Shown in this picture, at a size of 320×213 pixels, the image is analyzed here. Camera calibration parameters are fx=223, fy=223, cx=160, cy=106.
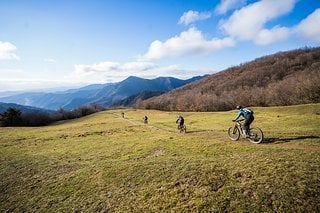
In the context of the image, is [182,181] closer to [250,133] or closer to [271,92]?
[250,133]

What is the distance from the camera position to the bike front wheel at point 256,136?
2097cm

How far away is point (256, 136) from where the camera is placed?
21344mm

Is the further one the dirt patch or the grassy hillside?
the dirt patch

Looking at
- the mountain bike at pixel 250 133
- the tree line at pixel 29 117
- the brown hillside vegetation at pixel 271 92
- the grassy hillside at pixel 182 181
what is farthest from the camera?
the tree line at pixel 29 117

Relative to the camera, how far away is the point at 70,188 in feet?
53.8

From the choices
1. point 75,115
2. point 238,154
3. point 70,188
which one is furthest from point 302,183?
point 75,115

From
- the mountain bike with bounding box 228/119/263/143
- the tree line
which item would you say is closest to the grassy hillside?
the mountain bike with bounding box 228/119/263/143

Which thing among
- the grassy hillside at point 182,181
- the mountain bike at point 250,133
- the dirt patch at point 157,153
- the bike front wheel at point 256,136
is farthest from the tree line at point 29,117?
the bike front wheel at point 256,136

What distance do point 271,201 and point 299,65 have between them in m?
186

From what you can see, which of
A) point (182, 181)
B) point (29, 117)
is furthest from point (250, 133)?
point (29, 117)

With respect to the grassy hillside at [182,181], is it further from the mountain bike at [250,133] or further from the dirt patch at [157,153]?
the mountain bike at [250,133]

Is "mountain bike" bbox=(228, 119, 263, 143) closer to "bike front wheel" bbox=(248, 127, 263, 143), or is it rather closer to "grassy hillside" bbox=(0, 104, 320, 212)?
"bike front wheel" bbox=(248, 127, 263, 143)

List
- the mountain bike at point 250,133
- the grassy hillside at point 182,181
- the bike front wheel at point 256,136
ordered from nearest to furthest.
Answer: the grassy hillside at point 182,181, the bike front wheel at point 256,136, the mountain bike at point 250,133

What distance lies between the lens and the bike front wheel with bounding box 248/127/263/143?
21.0 meters
